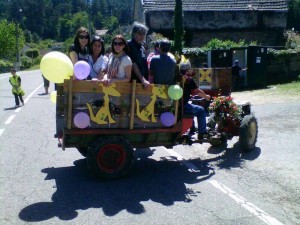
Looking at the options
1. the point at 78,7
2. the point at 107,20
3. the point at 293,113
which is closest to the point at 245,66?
the point at 293,113

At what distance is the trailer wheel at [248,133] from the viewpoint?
7559 mm

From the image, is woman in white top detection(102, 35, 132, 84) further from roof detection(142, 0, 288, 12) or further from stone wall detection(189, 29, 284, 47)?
roof detection(142, 0, 288, 12)

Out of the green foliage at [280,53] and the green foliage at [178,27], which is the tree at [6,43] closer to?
the green foliage at [178,27]

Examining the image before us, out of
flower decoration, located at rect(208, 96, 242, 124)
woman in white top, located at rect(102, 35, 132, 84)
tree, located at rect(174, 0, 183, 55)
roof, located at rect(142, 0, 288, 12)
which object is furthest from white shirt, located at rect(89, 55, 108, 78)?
roof, located at rect(142, 0, 288, 12)

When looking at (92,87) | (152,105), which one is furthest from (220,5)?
(92,87)

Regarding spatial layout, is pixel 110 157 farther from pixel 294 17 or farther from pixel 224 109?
pixel 294 17

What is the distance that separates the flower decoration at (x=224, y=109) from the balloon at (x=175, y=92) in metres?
1.71

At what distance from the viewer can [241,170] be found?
265 inches

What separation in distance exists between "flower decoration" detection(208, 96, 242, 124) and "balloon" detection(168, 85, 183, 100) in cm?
171

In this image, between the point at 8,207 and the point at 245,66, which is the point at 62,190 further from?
the point at 245,66

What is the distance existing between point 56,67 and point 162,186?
2416mm

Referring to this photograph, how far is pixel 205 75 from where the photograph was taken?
14266 millimetres

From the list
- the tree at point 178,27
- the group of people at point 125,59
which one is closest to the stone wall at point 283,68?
the tree at point 178,27

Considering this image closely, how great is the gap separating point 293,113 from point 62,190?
869cm
